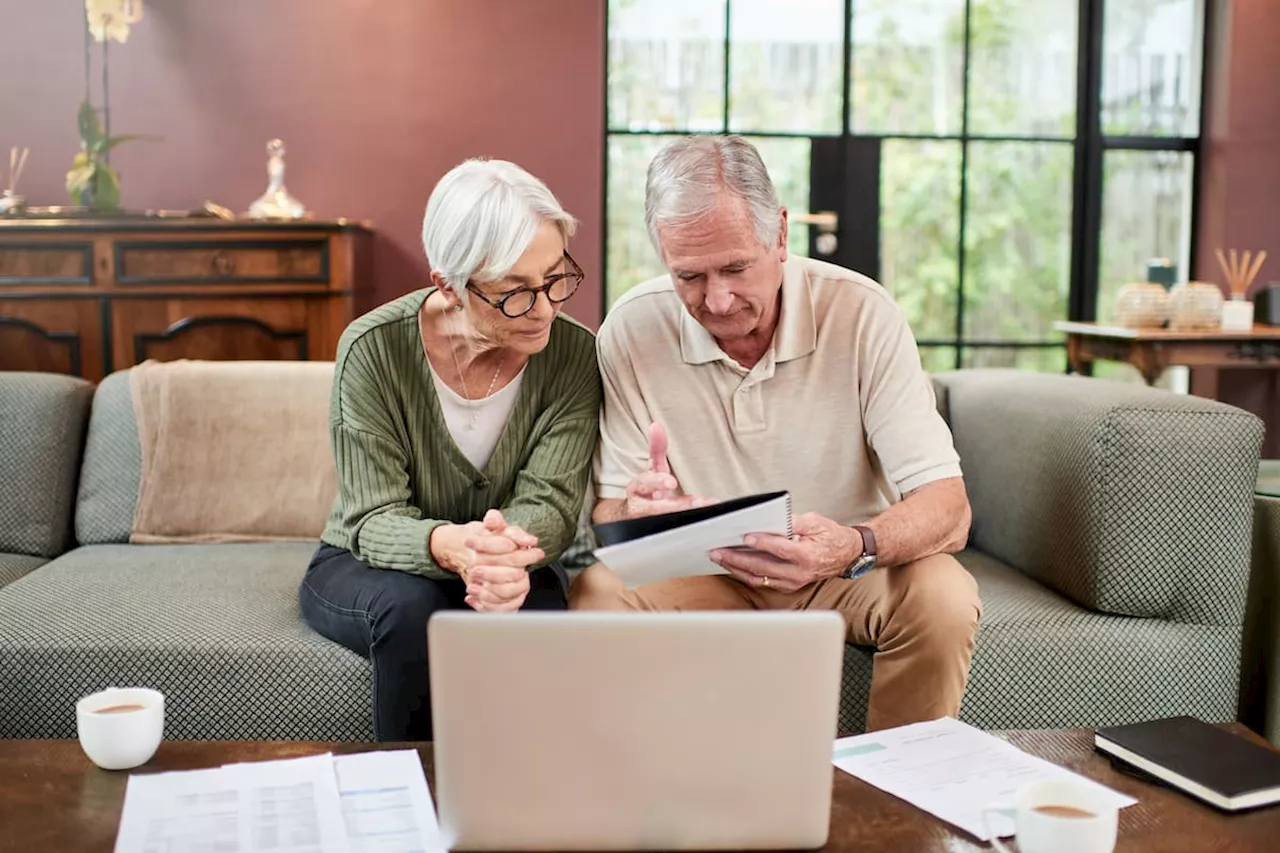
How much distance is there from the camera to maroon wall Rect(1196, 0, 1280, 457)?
4746mm

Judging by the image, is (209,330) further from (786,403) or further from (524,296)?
(786,403)

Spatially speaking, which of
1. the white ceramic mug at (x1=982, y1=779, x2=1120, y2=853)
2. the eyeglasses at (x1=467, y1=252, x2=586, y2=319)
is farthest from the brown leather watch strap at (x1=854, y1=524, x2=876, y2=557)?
the white ceramic mug at (x1=982, y1=779, x2=1120, y2=853)

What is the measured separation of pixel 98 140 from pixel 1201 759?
3878mm

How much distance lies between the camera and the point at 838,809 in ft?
3.70

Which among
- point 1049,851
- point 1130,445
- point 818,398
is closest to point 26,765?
point 1049,851

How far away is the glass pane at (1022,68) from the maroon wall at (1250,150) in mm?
552

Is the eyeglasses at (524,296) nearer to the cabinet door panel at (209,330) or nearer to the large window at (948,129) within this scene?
the cabinet door panel at (209,330)

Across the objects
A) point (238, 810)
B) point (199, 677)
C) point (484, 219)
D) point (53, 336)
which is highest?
point (484, 219)

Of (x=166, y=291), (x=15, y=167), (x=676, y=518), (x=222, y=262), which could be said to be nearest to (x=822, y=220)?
(x=222, y=262)

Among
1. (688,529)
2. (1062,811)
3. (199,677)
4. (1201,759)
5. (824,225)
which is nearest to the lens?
(1062,811)

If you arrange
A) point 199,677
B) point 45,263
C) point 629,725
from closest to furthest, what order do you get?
point 629,725 < point 199,677 < point 45,263

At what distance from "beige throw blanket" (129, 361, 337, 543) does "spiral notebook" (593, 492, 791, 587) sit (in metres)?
1.13

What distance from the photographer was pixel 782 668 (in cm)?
94

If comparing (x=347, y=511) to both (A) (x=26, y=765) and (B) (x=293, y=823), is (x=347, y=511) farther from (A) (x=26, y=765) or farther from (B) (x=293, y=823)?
(B) (x=293, y=823)
